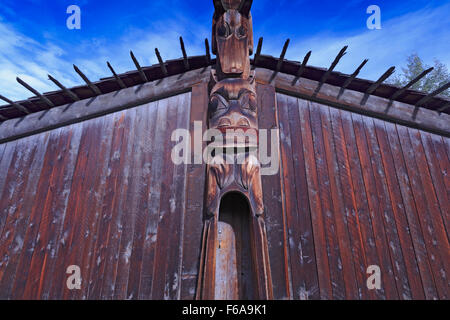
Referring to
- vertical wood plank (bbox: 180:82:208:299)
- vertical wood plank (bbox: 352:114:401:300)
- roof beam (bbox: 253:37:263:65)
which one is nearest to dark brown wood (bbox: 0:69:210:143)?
vertical wood plank (bbox: 180:82:208:299)

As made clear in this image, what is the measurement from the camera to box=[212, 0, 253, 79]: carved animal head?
363 centimetres

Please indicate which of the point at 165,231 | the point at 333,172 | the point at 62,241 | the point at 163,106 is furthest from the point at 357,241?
the point at 62,241

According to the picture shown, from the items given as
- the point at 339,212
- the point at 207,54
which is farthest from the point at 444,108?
the point at 207,54

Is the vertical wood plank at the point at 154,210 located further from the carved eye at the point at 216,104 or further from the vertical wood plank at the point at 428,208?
the vertical wood plank at the point at 428,208

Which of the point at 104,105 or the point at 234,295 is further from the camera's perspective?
the point at 104,105

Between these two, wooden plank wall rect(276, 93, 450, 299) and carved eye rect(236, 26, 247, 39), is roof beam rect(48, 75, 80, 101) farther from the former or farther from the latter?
wooden plank wall rect(276, 93, 450, 299)

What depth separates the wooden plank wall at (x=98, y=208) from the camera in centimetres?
324

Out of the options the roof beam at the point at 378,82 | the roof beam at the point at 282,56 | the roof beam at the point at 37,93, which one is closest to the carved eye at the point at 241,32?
the roof beam at the point at 282,56

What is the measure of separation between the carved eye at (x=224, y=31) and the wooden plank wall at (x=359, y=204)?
43.0 inches

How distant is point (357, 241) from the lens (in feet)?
10.9

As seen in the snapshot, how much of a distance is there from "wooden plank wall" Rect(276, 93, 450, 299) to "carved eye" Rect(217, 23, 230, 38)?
1092 mm

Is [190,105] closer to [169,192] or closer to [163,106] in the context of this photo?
[163,106]

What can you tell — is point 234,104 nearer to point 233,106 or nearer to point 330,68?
point 233,106

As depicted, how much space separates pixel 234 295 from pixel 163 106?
2.53m
